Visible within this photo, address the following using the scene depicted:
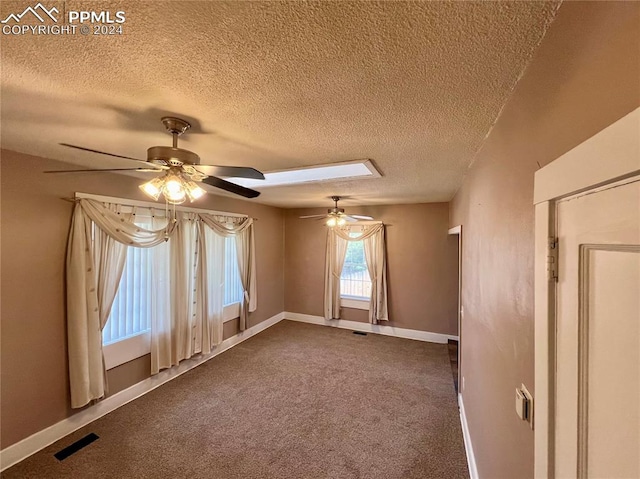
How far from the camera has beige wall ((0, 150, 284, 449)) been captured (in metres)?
2.04

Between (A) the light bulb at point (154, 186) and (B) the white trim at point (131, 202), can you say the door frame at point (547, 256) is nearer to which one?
(A) the light bulb at point (154, 186)

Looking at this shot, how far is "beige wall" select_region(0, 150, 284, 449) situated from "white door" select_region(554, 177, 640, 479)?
3392mm

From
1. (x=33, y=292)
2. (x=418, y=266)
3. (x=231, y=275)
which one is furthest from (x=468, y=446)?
(x=33, y=292)

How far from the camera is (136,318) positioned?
300 centimetres

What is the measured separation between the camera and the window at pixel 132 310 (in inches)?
109

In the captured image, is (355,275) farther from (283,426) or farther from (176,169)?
(176,169)

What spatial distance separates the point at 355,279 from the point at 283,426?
3.18 metres

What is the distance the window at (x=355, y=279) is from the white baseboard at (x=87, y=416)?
2.60m

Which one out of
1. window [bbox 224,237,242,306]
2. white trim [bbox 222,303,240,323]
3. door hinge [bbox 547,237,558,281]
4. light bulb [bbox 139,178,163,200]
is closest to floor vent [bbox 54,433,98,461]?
white trim [bbox 222,303,240,323]

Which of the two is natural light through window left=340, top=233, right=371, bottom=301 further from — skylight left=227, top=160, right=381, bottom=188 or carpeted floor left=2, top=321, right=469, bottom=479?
skylight left=227, top=160, right=381, bottom=188

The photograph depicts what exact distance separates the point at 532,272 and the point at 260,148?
1.77 m

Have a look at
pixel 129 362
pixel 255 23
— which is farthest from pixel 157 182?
pixel 129 362

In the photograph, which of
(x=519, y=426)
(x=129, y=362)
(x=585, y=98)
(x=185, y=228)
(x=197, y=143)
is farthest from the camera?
(x=185, y=228)

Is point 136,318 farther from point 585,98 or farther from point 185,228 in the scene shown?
point 585,98
